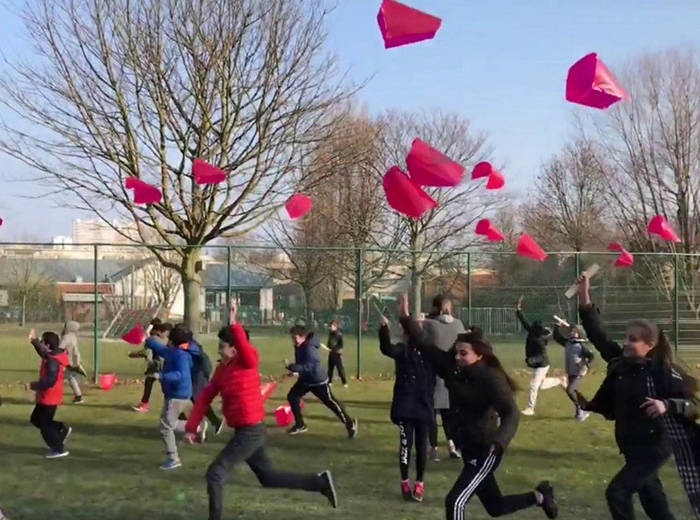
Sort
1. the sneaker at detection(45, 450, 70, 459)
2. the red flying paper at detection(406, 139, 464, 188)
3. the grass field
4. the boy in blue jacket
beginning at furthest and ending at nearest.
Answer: the boy in blue jacket → the sneaker at detection(45, 450, 70, 459) → the red flying paper at detection(406, 139, 464, 188) → the grass field

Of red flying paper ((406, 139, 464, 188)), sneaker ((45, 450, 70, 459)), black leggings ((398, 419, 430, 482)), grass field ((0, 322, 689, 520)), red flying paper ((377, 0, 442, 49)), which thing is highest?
red flying paper ((377, 0, 442, 49))

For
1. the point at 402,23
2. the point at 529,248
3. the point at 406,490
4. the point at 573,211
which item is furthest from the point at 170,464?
the point at 573,211

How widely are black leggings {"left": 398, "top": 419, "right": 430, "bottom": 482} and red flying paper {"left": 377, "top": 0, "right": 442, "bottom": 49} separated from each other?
3331mm

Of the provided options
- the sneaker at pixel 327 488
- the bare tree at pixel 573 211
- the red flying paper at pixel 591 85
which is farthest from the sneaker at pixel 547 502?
the bare tree at pixel 573 211

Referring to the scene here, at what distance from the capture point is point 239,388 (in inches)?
259

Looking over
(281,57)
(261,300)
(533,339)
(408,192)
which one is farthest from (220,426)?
(281,57)

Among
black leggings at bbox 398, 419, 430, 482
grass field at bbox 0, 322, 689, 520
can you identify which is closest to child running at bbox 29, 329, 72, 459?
grass field at bbox 0, 322, 689, 520

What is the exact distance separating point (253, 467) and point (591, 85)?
4.32 metres

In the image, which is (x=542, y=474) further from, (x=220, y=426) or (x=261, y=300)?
(x=261, y=300)

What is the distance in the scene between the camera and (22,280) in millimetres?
20922

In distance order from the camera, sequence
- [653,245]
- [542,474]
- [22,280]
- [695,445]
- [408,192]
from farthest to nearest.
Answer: [653,245] < [22,280] < [408,192] < [542,474] < [695,445]

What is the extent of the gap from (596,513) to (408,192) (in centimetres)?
403

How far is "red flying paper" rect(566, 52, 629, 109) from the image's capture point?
7.52 metres

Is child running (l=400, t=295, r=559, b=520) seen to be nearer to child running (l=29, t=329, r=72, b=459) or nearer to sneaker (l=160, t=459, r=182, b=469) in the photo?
sneaker (l=160, t=459, r=182, b=469)
